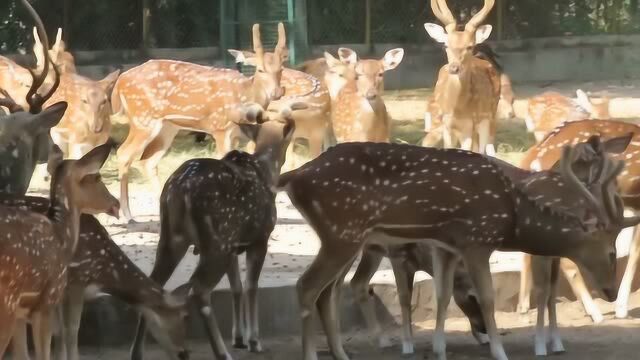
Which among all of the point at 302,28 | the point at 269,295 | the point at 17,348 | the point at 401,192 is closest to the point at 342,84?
the point at 302,28

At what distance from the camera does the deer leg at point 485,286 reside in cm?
684

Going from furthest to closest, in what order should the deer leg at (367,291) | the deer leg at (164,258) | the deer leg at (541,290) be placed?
the deer leg at (367,291) → the deer leg at (541,290) → the deer leg at (164,258)

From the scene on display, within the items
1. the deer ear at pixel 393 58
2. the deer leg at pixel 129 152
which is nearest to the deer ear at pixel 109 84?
the deer leg at pixel 129 152

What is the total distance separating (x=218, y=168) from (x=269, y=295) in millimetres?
1066

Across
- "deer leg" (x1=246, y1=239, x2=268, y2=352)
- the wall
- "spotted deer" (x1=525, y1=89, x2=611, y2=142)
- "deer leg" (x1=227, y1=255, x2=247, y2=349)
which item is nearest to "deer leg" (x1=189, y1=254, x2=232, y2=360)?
"deer leg" (x1=246, y1=239, x2=268, y2=352)

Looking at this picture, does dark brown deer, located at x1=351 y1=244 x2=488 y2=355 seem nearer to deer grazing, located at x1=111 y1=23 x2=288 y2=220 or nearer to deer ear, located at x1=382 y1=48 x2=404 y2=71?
deer grazing, located at x1=111 y1=23 x2=288 y2=220

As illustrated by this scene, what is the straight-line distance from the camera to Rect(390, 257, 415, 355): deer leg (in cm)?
739

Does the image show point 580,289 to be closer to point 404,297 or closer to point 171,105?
point 404,297

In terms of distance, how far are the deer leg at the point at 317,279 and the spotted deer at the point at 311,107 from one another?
6.39 metres

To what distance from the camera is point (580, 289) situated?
8.33 meters

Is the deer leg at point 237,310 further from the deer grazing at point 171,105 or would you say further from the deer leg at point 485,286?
the deer grazing at point 171,105

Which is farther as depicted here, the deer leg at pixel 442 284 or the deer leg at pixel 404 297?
the deer leg at pixel 404 297

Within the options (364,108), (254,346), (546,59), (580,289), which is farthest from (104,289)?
(546,59)

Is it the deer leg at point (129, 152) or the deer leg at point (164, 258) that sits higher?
the deer leg at point (164, 258)
